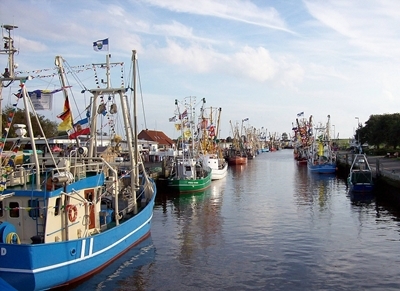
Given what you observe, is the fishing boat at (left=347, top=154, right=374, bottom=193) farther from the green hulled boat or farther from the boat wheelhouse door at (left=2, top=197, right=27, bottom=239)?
the boat wheelhouse door at (left=2, top=197, right=27, bottom=239)

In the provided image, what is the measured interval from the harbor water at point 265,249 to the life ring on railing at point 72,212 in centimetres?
259

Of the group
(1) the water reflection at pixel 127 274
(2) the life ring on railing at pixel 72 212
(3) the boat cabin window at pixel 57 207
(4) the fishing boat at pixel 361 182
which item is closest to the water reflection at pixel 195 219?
(1) the water reflection at pixel 127 274

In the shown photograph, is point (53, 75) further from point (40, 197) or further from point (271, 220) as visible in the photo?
point (271, 220)

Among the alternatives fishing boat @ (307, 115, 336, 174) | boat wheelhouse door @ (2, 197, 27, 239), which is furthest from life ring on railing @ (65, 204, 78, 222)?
fishing boat @ (307, 115, 336, 174)

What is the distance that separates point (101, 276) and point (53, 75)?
8897 millimetres

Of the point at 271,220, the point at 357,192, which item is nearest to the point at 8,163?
the point at 271,220

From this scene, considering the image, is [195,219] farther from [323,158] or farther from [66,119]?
[323,158]

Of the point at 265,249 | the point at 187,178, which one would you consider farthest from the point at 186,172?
the point at 265,249

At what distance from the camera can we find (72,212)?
17156 millimetres

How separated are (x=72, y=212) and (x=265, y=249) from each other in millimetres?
10103

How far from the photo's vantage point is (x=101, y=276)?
59.5ft

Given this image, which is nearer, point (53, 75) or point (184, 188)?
point (53, 75)

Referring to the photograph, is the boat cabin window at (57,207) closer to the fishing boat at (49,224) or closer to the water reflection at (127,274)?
the fishing boat at (49,224)

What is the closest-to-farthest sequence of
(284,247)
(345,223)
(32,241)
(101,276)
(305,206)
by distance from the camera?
1. (32,241)
2. (101,276)
3. (284,247)
4. (345,223)
5. (305,206)
